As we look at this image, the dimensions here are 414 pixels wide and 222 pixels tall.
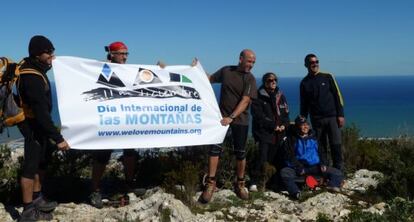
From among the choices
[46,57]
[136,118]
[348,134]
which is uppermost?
[46,57]

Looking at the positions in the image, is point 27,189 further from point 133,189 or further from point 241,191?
point 241,191

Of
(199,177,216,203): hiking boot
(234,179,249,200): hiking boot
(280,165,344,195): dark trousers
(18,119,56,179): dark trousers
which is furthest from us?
(280,165,344,195): dark trousers

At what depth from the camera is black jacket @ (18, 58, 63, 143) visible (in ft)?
18.7

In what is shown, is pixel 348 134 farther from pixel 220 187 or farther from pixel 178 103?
pixel 178 103

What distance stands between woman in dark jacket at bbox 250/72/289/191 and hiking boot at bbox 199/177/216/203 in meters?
1.12

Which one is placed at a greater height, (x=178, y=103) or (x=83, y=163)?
(x=178, y=103)

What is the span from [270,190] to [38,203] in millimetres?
3736

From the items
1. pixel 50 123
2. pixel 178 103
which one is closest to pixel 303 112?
pixel 178 103

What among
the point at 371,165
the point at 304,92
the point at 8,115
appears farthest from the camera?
the point at 371,165

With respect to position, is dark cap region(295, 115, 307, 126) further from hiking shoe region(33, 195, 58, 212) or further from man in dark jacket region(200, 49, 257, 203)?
hiking shoe region(33, 195, 58, 212)

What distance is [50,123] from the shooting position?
584 cm

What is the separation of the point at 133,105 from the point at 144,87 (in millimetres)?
369

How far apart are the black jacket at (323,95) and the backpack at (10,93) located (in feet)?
15.6

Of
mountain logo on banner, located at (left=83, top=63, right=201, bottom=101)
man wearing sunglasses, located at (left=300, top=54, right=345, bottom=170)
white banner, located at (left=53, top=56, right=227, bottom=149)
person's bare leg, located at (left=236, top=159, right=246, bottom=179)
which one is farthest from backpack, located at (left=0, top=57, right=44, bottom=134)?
man wearing sunglasses, located at (left=300, top=54, right=345, bottom=170)
